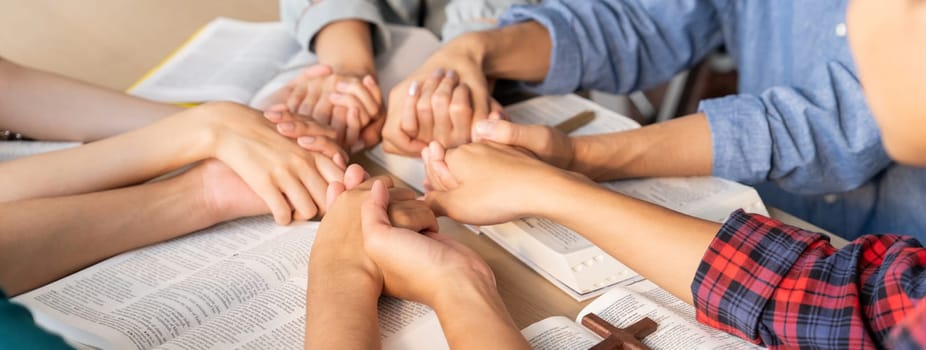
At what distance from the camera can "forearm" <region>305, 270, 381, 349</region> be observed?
635mm

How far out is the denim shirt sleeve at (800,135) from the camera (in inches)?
37.7

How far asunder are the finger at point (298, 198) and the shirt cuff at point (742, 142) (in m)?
0.48

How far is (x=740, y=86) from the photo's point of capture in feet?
4.22

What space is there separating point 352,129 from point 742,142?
478mm

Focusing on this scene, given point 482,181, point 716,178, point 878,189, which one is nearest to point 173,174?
point 482,181

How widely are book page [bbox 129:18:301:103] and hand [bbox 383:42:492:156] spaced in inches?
9.7

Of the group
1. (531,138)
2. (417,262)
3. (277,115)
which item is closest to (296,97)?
(277,115)

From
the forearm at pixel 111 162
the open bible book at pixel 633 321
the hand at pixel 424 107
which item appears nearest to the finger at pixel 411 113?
the hand at pixel 424 107

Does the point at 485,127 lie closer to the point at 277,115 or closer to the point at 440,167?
the point at 440,167

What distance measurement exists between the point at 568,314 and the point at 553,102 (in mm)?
484

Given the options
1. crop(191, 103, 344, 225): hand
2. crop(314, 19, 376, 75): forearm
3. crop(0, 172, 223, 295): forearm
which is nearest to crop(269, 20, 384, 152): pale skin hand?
crop(314, 19, 376, 75): forearm

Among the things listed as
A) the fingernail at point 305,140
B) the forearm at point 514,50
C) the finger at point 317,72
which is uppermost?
the forearm at point 514,50

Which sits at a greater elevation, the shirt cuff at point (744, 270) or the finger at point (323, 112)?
the finger at point (323, 112)

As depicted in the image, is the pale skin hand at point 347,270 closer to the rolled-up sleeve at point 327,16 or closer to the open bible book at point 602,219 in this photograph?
the open bible book at point 602,219
